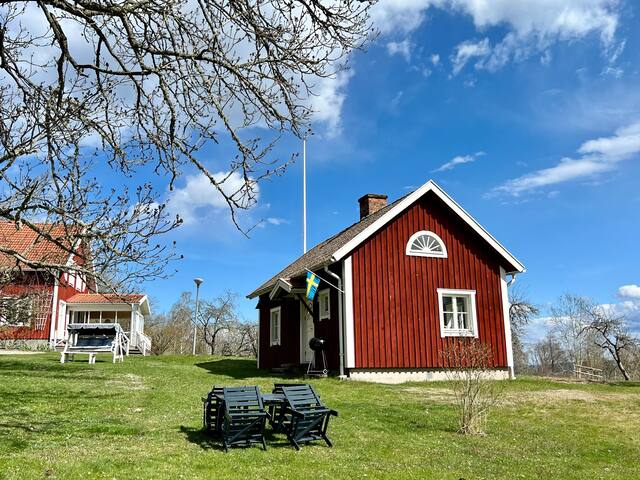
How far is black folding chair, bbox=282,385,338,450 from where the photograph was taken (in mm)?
7887

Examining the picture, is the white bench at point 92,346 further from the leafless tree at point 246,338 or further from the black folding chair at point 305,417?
the leafless tree at point 246,338

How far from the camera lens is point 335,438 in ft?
27.7

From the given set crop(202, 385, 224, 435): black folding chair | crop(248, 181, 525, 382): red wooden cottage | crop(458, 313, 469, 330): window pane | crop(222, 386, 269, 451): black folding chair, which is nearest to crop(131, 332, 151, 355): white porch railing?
crop(248, 181, 525, 382): red wooden cottage

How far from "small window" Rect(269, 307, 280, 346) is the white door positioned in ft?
6.50

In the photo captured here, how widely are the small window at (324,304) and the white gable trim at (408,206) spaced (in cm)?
186

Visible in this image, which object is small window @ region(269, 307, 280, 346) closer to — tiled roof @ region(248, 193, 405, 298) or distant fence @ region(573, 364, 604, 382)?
tiled roof @ region(248, 193, 405, 298)

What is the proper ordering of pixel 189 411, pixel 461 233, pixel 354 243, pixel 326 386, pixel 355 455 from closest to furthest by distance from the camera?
1. pixel 355 455
2. pixel 189 411
3. pixel 326 386
4. pixel 354 243
5. pixel 461 233

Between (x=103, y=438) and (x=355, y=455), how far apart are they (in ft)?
11.9

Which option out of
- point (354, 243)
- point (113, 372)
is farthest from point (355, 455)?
point (113, 372)

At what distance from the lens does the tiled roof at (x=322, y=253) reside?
18062mm

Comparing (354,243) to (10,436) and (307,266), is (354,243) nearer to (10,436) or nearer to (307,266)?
(307,266)

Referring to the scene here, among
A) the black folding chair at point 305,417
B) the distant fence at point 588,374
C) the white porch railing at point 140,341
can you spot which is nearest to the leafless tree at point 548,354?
the distant fence at point 588,374

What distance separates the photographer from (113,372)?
16984 millimetres

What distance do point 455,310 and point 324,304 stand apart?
169 inches
